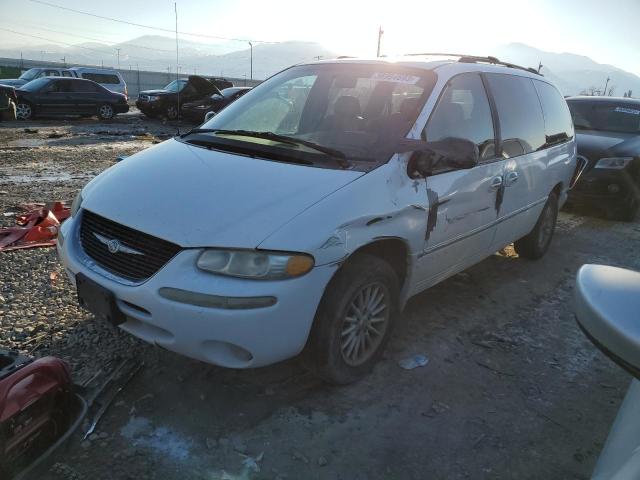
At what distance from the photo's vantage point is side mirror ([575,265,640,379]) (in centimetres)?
94

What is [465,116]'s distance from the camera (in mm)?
3285

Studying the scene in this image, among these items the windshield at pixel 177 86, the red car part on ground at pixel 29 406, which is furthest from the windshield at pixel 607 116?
the windshield at pixel 177 86

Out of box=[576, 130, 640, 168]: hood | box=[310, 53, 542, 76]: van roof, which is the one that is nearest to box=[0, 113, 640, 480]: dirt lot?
box=[310, 53, 542, 76]: van roof

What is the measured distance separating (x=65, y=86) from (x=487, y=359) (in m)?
17.2

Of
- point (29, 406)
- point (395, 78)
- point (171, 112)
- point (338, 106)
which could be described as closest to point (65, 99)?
point (171, 112)

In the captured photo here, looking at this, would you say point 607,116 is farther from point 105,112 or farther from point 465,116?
point 105,112

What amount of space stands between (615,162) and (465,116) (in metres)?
4.60

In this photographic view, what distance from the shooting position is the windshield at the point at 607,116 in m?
7.54

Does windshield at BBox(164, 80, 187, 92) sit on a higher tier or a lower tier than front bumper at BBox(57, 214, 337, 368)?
lower

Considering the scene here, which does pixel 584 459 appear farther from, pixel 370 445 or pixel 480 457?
pixel 370 445

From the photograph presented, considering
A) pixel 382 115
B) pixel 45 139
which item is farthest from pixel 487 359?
pixel 45 139

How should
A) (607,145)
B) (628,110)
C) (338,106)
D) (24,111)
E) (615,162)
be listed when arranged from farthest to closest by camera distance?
(24,111)
(628,110)
(607,145)
(615,162)
(338,106)

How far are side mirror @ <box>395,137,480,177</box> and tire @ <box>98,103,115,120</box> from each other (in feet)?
55.9

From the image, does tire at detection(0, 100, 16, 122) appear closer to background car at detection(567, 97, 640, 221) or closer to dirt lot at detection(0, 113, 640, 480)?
dirt lot at detection(0, 113, 640, 480)
